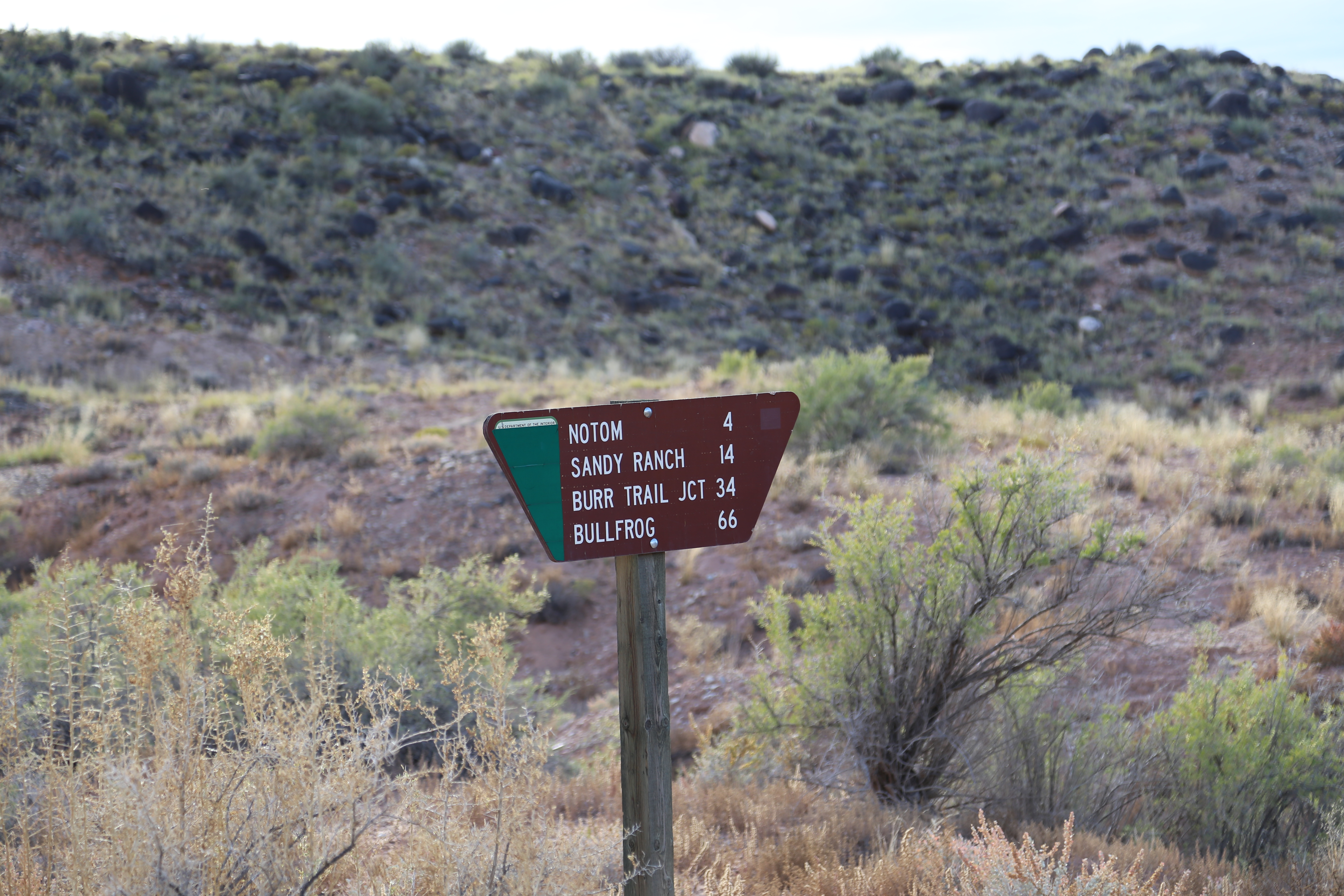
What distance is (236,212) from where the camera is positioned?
23.3 metres

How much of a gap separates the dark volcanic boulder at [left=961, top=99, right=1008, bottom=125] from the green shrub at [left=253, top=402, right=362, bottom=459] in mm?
28549

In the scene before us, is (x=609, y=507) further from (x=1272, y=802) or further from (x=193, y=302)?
(x=193, y=302)

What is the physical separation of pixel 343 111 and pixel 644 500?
29.2 meters

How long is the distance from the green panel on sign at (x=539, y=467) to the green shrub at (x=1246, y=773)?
10.2ft

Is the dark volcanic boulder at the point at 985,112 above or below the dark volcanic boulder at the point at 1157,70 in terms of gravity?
below

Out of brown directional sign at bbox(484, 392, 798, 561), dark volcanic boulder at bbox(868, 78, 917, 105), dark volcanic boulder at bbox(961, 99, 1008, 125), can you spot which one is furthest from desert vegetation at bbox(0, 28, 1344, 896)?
brown directional sign at bbox(484, 392, 798, 561)

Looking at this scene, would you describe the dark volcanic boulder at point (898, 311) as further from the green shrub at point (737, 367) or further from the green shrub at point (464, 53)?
the green shrub at point (464, 53)

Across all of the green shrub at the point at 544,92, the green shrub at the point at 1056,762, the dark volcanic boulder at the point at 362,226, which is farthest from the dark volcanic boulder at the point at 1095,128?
the green shrub at the point at 1056,762

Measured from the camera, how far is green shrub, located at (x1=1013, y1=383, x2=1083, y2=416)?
14.4m

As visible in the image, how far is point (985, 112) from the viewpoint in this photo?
33094mm

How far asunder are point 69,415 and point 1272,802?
15.5 m

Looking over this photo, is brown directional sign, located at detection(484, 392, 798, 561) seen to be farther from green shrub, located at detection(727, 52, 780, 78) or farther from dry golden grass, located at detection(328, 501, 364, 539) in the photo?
green shrub, located at detection(727, 52, 780, 78)

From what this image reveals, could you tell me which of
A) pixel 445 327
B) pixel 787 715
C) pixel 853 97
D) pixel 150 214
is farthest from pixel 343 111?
pixel 787 715

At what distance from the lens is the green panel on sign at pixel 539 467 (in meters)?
2.46
